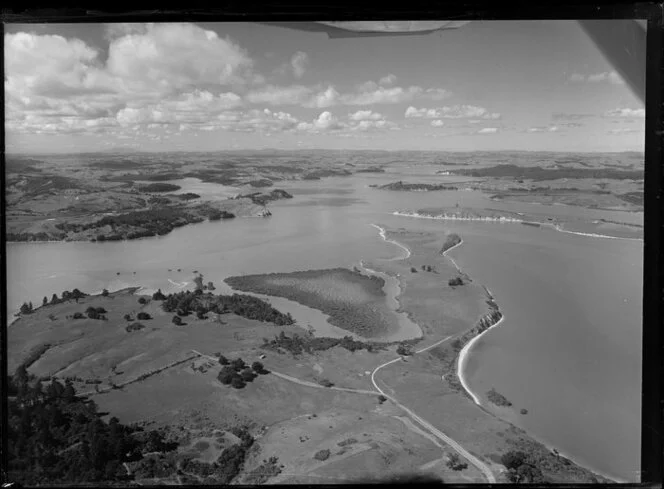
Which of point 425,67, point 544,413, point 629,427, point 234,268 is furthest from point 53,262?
point 629,427

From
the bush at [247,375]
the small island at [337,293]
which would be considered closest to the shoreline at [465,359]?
the small island at [337,293]

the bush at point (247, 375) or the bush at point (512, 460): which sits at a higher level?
the bush at point (247, 375)

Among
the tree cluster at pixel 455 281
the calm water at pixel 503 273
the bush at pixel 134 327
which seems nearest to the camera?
→ the calm water at pixel 503 273

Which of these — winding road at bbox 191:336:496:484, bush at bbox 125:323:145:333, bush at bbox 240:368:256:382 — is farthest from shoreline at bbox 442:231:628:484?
bush at bbox 125:323:145:333

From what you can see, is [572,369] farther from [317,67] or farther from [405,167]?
[317,67]

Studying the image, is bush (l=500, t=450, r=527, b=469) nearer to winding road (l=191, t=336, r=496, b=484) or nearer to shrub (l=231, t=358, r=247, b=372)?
A: winding road (l=191, t=336, r=496, b=484)

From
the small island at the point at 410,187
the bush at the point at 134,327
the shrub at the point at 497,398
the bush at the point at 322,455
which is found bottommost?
the bush at the point at 322,455

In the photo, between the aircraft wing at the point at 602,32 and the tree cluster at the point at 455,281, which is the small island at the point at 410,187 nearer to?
the tree cluster at the point at 455,281
